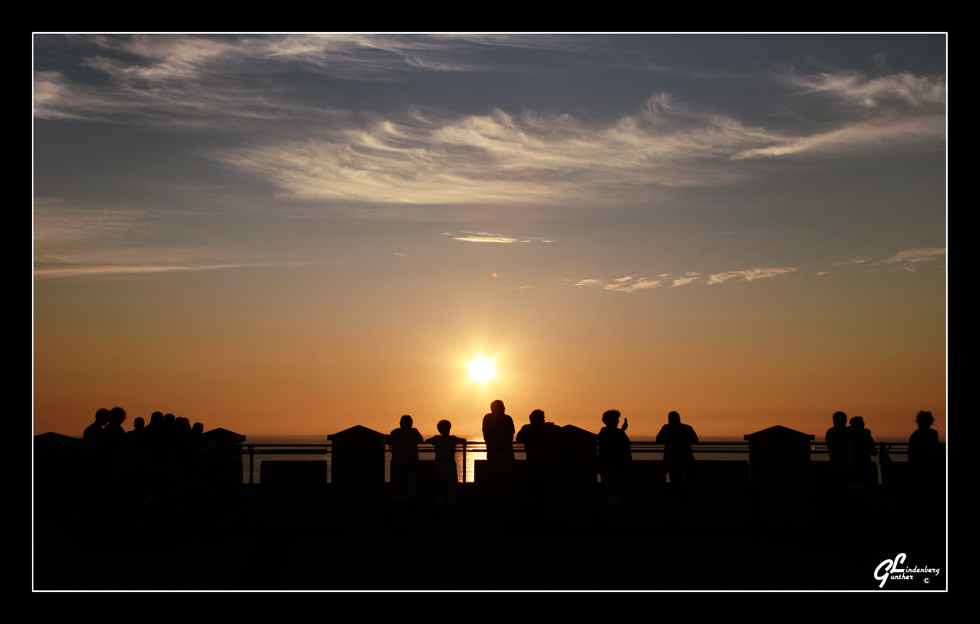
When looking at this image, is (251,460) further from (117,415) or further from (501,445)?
(501,445)

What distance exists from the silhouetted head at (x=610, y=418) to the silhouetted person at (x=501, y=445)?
4.25 feet

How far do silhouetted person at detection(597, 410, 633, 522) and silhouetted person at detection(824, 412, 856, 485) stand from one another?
2.71 m

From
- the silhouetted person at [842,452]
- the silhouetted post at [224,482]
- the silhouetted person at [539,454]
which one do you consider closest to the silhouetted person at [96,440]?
the silhouetted post at [224,482]

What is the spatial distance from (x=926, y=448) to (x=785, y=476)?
6.07 feet

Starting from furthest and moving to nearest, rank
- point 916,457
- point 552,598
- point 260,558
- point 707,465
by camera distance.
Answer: point 707,465 < point 916,457 < point 260,558 < point 552,598

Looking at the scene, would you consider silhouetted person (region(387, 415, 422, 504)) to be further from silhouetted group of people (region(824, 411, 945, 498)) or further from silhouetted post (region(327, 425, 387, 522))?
silhouetted group of people (region(824, 411, 945, 498))

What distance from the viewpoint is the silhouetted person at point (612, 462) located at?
12188 millimetres

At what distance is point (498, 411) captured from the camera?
1261 cm

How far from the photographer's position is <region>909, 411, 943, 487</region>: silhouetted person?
11875 millimetres

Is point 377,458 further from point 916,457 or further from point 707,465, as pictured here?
point 916,457

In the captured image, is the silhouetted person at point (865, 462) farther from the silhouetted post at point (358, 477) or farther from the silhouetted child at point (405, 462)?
the silhouetted post at point (358, 477)
